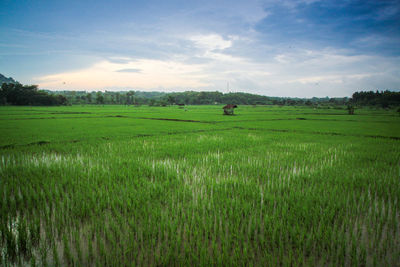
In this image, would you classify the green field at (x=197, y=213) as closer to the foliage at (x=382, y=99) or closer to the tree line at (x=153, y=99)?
the tree line at (x=153, y=99)

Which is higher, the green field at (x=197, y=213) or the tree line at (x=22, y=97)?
the tree line at (x=22, y=97)

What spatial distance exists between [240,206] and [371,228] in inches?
73.0

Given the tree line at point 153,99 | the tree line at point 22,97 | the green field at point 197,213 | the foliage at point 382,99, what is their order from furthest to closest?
the foliage at point 382,99, the tree line at point 153,99, the tree line at point 22,97, the green field at point 197,213

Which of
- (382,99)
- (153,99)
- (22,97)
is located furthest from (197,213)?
(153,99)

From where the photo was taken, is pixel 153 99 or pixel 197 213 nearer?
pixel 197 213

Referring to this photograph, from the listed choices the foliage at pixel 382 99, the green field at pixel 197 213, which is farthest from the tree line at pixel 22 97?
the foliage at pixel 382 99

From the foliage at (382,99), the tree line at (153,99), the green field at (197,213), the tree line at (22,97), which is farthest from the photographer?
the foliage at (382,99)

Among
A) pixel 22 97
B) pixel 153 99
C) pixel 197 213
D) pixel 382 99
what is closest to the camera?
pixel 197 213

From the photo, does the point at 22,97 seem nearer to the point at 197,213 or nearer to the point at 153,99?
the point at 153,99

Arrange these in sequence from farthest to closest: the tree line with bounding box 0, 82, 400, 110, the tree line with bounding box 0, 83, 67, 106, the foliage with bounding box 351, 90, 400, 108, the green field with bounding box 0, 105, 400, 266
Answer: the foliage with bounding box 351, 90, 400, 108 → the tree line with bounding box 0, 82, 400, 110 → the tree line with bounding box 0, 83, 67, 106 → the green field with bounding box 0, 105, 400, 266

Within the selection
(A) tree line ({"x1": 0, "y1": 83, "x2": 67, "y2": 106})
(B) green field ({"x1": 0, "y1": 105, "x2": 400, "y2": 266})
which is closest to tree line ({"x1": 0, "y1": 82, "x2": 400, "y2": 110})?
(A) tree line ({"x1": 0, "y1": 83, "x2": 67, "y2": 106})

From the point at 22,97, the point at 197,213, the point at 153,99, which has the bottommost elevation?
the point at 197,213

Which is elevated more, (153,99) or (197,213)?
(153,99)

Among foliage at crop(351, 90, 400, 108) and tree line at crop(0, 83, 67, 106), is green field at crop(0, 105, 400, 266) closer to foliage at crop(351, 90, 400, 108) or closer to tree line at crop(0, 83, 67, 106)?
tree line at crop(0, 83, 67, 106)
